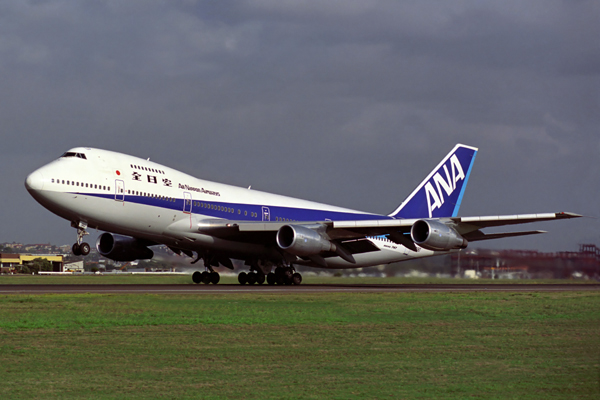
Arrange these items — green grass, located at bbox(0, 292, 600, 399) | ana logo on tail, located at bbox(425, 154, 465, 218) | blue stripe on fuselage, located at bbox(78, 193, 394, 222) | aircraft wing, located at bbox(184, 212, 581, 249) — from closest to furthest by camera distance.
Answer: green grass, located at bbox(0, 292, 600, 399) → blue stripe on fuselage, located at bbox(78, 193, 394, 222) → aircraft wing, located at bbox(184, 212, 581, 249) → ana logo on tail, located at bbox(425, 154, 465, 218)

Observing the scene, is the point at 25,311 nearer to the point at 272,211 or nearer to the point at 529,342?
the point at 529,342

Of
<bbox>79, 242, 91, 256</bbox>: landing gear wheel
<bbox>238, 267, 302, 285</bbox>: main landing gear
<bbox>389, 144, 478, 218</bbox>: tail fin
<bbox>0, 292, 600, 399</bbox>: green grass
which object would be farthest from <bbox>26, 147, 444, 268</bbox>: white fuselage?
<bbox>389, 144, 478, 218</bbox>: tail fin

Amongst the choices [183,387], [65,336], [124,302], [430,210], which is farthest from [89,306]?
[430,210]

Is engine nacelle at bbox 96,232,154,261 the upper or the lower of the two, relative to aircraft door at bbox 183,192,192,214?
lower

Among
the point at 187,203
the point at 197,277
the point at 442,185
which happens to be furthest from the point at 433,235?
the point at 442,185

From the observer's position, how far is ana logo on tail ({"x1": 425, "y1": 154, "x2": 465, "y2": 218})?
5197 centimetres

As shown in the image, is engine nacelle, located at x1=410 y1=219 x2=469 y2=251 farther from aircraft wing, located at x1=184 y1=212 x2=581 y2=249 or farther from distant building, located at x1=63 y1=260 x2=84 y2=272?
distant building, located at x1=63 y1=260 x2=84 y2=272

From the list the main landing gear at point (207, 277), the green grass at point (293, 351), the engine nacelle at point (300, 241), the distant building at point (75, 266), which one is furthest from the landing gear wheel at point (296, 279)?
the distant building at point (75, 266)

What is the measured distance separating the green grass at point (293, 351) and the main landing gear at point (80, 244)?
956cm

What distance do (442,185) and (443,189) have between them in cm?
32

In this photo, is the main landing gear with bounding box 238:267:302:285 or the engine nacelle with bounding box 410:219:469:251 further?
the main landing gear with bounding box 238:267:302:285

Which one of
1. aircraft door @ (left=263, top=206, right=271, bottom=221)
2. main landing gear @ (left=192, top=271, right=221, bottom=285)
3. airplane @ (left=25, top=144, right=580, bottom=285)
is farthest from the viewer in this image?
aircraft door @ (left=263, top=206, right=271, bottom=221)

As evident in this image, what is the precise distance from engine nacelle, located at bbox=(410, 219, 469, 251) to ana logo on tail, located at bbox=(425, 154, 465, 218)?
45.0ft

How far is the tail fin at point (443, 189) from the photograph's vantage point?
169 feet
